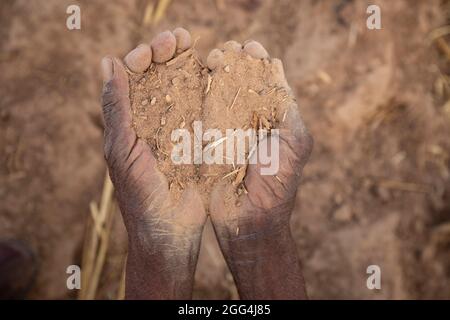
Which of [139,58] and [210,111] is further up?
Result: [139,58]

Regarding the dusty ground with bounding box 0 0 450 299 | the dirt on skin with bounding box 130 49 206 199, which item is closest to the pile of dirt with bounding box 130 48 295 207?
the dirt on skin with bounding box 130 49 206 199

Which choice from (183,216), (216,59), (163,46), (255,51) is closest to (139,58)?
(163,46)

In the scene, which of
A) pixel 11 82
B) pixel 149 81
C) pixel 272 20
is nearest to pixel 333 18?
pixel 272 20

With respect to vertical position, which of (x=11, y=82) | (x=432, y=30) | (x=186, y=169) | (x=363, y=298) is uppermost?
(x=432, y=30)

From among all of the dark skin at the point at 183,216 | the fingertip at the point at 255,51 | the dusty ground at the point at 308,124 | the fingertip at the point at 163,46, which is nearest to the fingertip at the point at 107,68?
the dark skin at the point at 183,216

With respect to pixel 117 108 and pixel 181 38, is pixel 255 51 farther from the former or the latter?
pixel 117 108

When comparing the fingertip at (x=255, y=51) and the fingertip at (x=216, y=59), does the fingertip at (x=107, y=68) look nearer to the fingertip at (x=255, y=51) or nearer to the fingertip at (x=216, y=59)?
the fingertip at (x=216, y=59)

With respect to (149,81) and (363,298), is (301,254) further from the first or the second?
(149,81)
